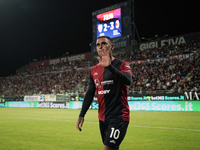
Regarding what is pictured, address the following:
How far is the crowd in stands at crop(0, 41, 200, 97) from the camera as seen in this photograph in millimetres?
26191

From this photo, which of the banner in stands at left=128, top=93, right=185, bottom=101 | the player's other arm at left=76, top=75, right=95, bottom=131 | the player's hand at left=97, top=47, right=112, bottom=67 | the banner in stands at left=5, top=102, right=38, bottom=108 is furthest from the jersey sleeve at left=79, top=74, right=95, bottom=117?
the banner in stands at left=5, top=102, right=38, bottom=108

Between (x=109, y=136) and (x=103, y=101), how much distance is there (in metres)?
0.52

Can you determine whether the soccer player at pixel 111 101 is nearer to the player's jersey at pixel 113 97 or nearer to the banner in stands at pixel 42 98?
the player's jersey at pixel 113 97

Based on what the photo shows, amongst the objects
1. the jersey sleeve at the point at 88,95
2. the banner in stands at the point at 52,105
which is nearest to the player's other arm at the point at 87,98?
the jersey sleeve at the point at 88,95

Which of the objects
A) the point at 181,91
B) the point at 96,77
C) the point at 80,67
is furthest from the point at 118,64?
the point at 80,67

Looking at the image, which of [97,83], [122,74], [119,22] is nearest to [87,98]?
[97,83]

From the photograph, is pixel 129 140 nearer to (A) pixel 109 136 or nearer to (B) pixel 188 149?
(B) pixel 188 149

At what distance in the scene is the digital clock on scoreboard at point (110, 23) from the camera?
3712 centimetres

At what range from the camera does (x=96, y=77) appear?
3682mm

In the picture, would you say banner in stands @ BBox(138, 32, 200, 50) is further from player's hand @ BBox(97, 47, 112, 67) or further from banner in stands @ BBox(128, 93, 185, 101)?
player's hand @ BBox(97, 47, 112, 67)

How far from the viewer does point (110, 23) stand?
3775cm

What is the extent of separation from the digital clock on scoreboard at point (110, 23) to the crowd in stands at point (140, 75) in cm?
443

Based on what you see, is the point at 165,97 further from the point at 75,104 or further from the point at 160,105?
the point at 75,104

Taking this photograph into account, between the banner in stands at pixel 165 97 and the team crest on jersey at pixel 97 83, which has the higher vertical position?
the team crest on jersey at pixel 97 83
